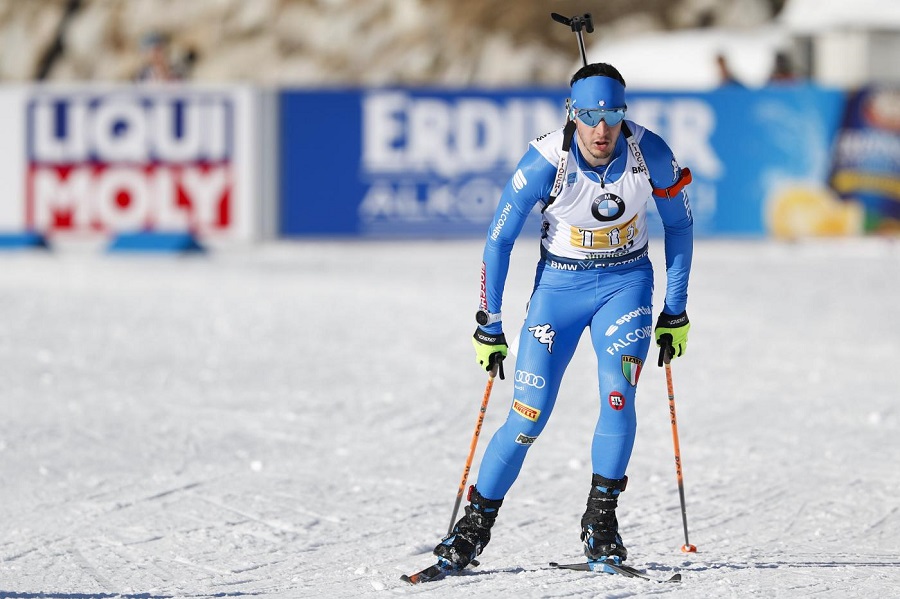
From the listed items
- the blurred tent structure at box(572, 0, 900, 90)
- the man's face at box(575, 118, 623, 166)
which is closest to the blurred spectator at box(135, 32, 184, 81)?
the blurred tent structure at box(572, 0, 900, 90)

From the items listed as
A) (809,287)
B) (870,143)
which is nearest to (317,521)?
(809,287)

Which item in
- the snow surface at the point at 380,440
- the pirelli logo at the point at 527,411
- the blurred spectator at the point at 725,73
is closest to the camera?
the pirelli logo at the point at 527,411

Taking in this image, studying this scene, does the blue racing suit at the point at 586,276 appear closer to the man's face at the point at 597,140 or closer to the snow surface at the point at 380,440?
the man's face at the point at 597,140

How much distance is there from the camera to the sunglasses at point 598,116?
18.8 ft

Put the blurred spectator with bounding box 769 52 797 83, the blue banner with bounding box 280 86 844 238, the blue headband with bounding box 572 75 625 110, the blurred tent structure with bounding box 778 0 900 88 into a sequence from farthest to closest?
the blurred tent structure with bounding box 778 0 900 88 < the blurred spectator with bounding box 769 52 797 83 < the blue banner with bounding box 280 86 844 238 < the blue headband with bounding box 572 75 625 110

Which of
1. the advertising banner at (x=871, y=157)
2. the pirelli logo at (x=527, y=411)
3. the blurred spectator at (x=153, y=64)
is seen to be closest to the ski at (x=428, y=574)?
the pirelli logo at (x=527, y=411)

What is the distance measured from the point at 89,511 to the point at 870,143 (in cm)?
1368

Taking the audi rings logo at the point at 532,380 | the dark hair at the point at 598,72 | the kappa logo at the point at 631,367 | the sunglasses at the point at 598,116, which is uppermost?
the dark hair at the point at 598,72

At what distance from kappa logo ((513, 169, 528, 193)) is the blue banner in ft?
40.2

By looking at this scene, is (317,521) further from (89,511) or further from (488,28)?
(488,28)

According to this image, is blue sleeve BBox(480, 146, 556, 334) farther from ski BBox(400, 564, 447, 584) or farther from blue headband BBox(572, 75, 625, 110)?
ski BBox(400, 564, 447, 584)

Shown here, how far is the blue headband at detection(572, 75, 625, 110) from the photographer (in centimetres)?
573

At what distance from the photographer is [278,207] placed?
18.3 m

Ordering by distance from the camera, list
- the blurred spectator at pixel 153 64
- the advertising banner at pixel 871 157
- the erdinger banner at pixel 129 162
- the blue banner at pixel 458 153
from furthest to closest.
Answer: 1. the blurred spectator at pixel 153 64
2. the advertising banner at pixel 871 157
3. the blue banner at pixel 458 153
4. the erdinger banner at pixel 129 162
